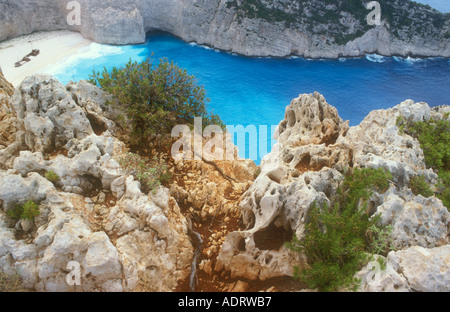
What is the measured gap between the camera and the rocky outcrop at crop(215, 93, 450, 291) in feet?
20.1

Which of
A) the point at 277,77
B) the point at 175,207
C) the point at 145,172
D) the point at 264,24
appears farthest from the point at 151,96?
the point at 264,24

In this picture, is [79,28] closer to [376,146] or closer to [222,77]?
[222,77]

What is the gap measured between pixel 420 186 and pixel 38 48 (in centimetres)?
3222

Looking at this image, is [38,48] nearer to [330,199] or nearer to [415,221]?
[330,199]

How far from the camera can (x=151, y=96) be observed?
9828 mm

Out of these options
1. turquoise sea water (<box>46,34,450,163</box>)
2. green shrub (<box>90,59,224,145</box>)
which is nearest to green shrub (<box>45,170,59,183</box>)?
green shrub (<box>90,59,224,145</box>)

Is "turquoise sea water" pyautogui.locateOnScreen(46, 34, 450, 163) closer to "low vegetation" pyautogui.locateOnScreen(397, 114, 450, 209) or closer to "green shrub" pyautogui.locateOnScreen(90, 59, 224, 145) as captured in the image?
"green shrub" pyautogui.locateOnScreen(90, 59, 224, 145)

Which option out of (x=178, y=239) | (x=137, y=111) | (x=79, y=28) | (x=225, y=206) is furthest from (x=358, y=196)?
(x=79, y=28)

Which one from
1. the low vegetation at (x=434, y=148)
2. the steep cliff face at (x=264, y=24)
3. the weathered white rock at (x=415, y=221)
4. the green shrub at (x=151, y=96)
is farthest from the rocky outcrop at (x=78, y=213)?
the steep cliff face at (x=264, y=24)

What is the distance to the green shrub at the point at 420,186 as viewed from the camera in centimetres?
687

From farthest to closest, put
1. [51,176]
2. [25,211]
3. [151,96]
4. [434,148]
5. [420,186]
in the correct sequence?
[151,96], [434,148], [420,186], [51,176], [25,211]

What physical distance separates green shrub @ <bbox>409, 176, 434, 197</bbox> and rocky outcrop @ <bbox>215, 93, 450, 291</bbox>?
0.17m

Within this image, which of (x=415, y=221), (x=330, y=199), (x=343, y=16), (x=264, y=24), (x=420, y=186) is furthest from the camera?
(x=343, y=16)

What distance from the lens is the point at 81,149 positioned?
24.2 feet
